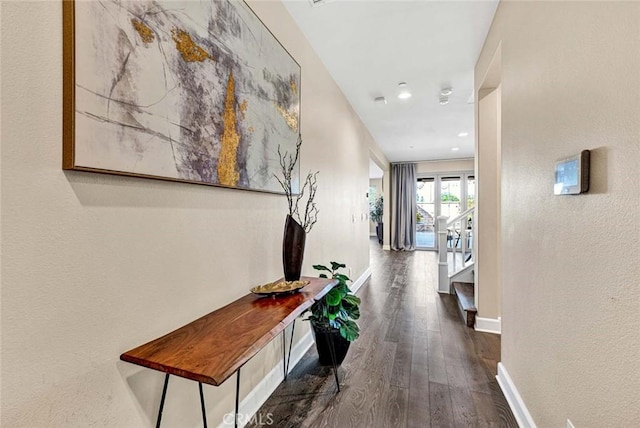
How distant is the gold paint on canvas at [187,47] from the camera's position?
1.14m

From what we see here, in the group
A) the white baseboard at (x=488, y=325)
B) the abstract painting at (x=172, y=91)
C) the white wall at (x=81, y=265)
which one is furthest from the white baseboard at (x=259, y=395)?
the white baseboard at (x=488, y=325)

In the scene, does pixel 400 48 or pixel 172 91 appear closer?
pixel 172 91

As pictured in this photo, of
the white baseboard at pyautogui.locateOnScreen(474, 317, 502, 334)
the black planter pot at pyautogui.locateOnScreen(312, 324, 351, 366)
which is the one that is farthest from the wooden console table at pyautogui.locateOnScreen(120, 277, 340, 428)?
the white baseboard at pyautogui.locateOnScreen(474, 317, 502, 334)

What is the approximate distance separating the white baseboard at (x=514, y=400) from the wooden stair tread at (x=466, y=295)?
3.43ft

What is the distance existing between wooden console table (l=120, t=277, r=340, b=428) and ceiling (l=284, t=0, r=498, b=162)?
6.64 ft

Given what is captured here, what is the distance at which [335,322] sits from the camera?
2.02m

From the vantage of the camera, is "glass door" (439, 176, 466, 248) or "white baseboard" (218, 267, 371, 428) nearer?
"white baseboard" (218, 267, 371, 428)

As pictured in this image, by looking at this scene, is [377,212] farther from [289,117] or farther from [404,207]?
[289,117]

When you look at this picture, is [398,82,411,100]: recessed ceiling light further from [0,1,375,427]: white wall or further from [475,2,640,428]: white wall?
[0,1,375,427]: white wall

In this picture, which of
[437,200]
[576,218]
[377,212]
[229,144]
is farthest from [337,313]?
[377,212]

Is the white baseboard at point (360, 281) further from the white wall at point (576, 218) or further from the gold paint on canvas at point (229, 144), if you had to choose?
the gold paint on canvas at point (229, 144)

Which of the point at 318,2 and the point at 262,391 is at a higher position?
the point at 318,2

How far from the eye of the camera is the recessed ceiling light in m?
3.22

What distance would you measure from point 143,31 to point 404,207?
778cm
